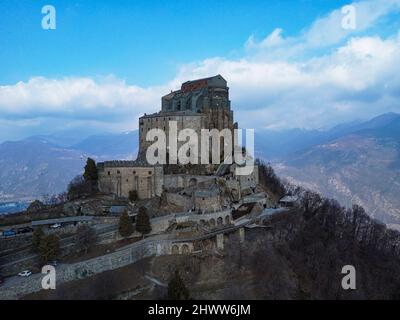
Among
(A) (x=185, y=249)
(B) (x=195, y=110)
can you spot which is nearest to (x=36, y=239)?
(A) (x=185, y=249)

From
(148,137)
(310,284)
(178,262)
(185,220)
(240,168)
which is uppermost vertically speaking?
(148,137)

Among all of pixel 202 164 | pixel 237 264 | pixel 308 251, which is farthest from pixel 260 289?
pixel 202 164

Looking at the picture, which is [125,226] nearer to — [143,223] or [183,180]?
[143,223]

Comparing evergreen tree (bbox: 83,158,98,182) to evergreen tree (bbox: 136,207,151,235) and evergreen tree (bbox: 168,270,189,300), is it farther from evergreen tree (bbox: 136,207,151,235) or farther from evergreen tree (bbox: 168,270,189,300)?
evergreen tree (bbox: 168,270,189,300)

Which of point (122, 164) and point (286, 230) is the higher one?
point (122, 164)

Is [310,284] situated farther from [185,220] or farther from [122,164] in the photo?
[122,164]

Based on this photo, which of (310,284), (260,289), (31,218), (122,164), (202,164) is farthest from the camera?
(202,164)

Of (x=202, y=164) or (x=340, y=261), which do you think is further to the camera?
(x=202, y=164)
